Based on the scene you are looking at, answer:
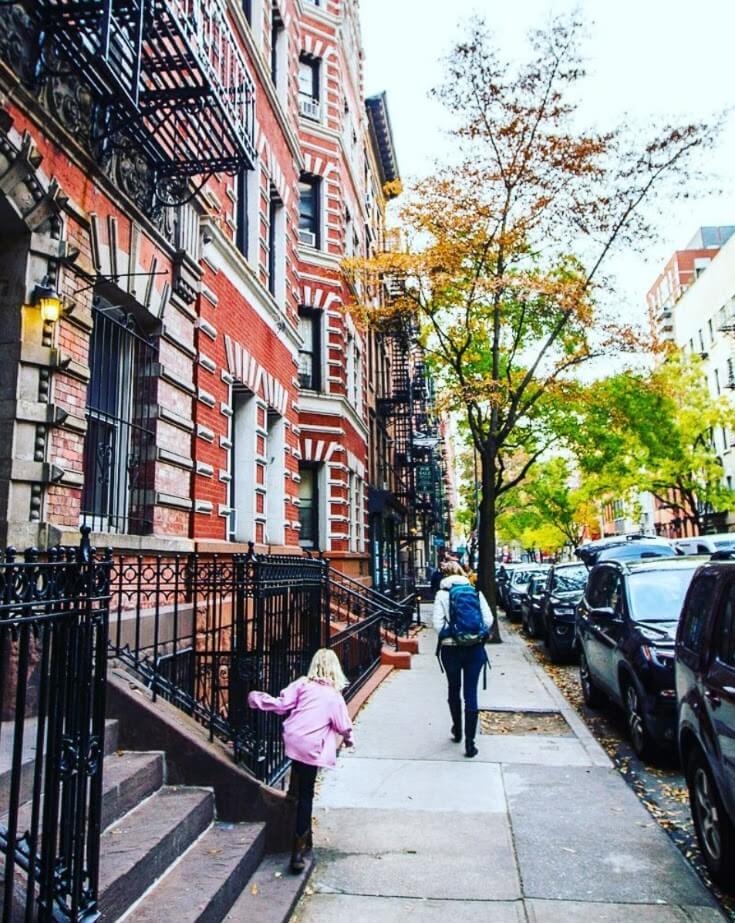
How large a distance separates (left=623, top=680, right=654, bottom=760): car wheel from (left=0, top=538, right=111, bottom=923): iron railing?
5.55 m

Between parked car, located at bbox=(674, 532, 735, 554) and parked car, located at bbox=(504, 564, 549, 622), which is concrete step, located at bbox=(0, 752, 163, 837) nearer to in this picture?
parked car, located at bbox=(674, 532, 735, 554)

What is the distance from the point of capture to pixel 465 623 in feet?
25.2

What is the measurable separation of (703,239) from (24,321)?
264 feet

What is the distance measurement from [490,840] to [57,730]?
139 inches

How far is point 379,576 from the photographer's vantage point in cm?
2656

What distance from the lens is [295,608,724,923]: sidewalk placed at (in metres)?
4.24

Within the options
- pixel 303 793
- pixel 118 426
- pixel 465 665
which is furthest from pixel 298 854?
pixel 118 426

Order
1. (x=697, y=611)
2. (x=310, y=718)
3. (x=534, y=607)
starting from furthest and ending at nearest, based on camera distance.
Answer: (x=534, y=607) < (x=697, y=611) < (x=310, y=718)

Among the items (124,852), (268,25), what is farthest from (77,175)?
(268,25)

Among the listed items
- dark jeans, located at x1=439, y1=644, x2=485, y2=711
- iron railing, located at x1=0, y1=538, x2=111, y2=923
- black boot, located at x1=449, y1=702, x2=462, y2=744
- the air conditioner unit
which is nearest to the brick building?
iron railing, located at x1=0, y1=538, x2=111, y2=923

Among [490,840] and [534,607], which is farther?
[534,607]

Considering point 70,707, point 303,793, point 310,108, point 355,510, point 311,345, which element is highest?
point 310,108

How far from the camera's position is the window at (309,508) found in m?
19.6

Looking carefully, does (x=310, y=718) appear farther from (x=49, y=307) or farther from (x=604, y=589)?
(x=604, y=589)
